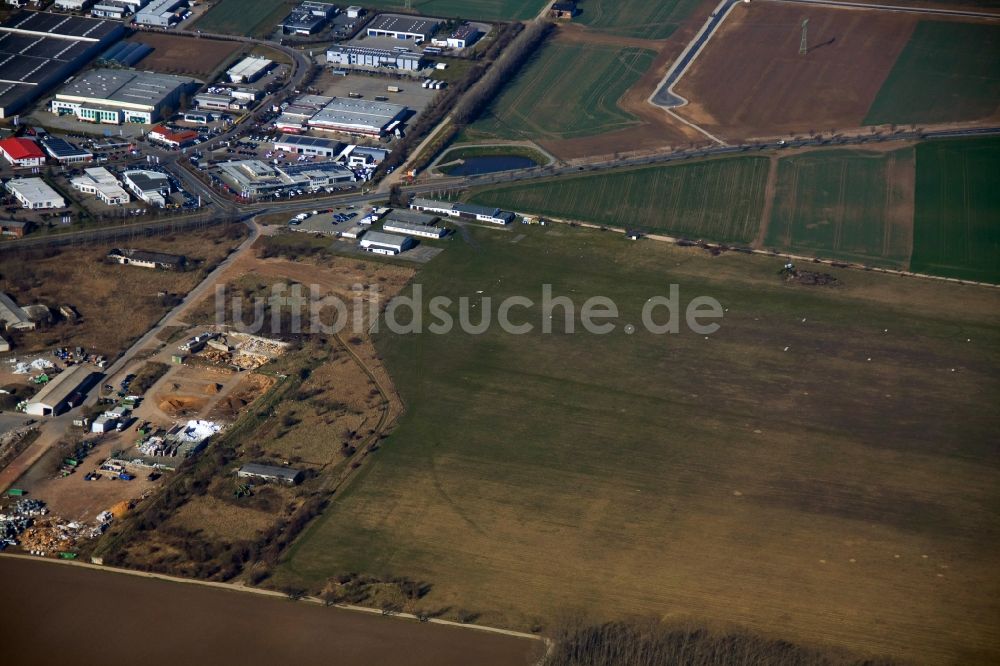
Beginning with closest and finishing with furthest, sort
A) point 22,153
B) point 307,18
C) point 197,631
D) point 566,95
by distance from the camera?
point 197,631
point 22,153
point 566,95
point 307,18

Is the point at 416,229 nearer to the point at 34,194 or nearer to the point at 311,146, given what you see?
the point at 311,146

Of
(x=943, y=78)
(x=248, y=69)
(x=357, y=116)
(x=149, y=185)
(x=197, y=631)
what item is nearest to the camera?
(x=197, y=631)

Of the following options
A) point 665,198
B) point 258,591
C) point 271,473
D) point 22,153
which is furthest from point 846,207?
point 22,153

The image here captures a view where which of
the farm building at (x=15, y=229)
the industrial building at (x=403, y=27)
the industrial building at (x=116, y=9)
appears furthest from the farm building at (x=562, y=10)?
the farm building at (x=15, y=229)

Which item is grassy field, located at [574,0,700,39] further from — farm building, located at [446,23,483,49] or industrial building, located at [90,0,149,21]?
industrial building, located at [90,0,149,21]

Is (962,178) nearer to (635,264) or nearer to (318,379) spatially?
(635,264)

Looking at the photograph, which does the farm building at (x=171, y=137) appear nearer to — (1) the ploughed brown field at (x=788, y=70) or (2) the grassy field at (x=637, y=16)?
(1) the ploughed brown field at (x=788, y=70)
